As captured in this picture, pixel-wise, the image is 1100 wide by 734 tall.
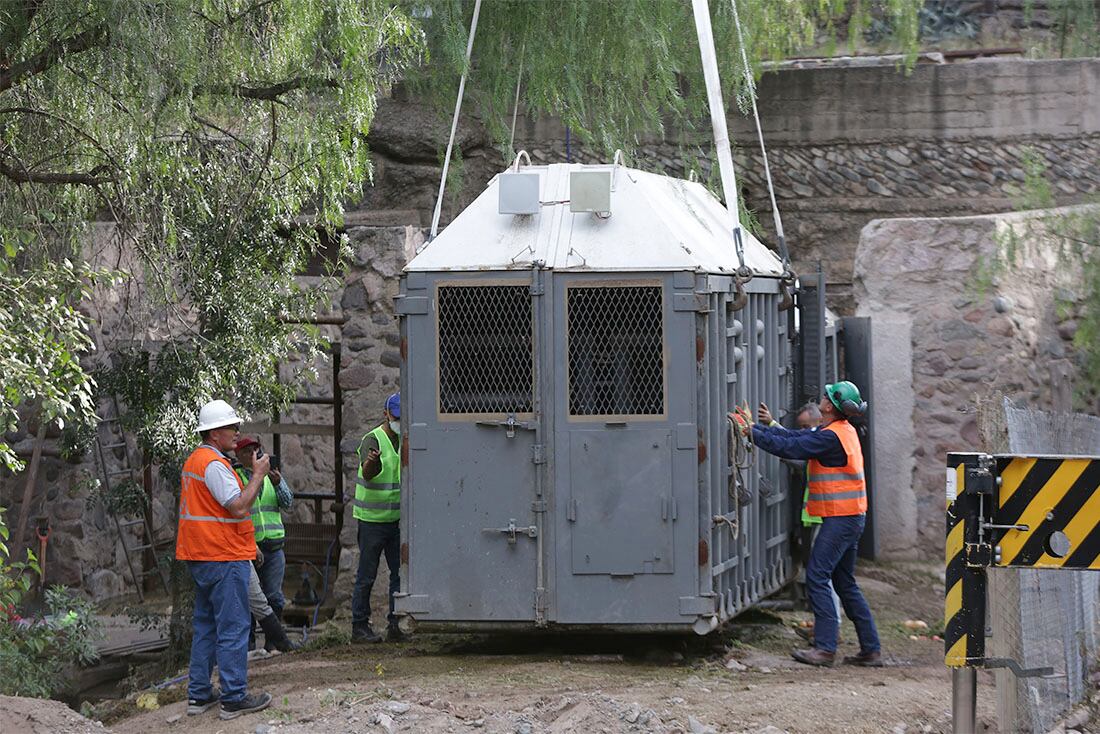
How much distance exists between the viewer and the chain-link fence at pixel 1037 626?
5.96m

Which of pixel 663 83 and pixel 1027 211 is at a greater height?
pixel 663 83

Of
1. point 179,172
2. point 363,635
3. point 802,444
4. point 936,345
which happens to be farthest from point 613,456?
point 936,345

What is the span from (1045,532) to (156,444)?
21.0ft

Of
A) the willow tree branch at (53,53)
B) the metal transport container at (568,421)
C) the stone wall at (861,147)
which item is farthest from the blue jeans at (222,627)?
the stone wall at (861,147)

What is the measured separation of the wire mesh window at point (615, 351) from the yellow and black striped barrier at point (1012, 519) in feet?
8.15

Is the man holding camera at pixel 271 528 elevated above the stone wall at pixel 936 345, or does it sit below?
below

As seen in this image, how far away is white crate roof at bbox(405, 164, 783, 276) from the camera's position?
7543 mm

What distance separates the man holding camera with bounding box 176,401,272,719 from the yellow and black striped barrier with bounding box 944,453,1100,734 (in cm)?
328

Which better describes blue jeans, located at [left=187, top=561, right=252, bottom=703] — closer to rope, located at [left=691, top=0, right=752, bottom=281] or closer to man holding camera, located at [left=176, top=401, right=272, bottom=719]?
man holding camera, located at [left=176, top=401, right=272, bottom=719]

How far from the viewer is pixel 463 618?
7.71 metres

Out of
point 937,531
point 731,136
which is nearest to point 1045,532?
point 937,531

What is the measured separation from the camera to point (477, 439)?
7.62 meters

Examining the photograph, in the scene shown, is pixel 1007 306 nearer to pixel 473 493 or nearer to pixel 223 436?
pixel 473 493

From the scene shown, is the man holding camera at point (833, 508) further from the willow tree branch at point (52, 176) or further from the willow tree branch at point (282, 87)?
the willow tree branch at point (52, 176)
